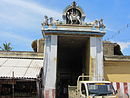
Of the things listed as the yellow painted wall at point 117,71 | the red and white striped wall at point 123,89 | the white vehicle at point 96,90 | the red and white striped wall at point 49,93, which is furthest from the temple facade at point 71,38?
the white vehicle at point 96,90

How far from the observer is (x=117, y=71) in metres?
18.7

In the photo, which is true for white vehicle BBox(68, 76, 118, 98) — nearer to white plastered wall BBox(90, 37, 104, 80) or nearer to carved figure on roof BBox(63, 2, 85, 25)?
white plastered wall BBox(90, 37, 104, 80)

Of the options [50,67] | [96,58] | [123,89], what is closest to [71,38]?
[96,58]

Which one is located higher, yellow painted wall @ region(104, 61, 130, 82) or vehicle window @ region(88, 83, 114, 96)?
yellow painted wall @ region(104, 61, 130, 82)

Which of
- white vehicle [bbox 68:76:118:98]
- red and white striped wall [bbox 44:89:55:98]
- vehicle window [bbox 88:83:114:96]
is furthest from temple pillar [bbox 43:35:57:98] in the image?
vehicle window [bbox 88:83:114:96]

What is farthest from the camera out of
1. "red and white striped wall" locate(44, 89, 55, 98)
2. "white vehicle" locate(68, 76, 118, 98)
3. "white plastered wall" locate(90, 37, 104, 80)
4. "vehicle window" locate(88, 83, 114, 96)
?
"white plastered wall" locate(90, 37, 104, 80)

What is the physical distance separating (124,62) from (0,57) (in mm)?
12227

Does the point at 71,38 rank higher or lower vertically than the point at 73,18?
lower

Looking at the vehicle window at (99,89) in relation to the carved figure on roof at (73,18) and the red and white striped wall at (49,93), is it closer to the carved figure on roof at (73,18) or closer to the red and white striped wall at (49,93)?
the red and white striped wall at (49,93)

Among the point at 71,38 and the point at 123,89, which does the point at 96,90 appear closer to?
the point at 123,89

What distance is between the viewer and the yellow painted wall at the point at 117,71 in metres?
18.4

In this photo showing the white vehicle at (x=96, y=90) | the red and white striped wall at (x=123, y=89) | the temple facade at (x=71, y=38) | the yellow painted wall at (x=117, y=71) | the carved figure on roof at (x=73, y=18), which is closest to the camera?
the white vehicle at (x=96, y=90)

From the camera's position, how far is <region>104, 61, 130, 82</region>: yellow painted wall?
18.4m

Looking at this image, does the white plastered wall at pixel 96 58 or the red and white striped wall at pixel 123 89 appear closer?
the red and white striped wall at pixel 123 89
